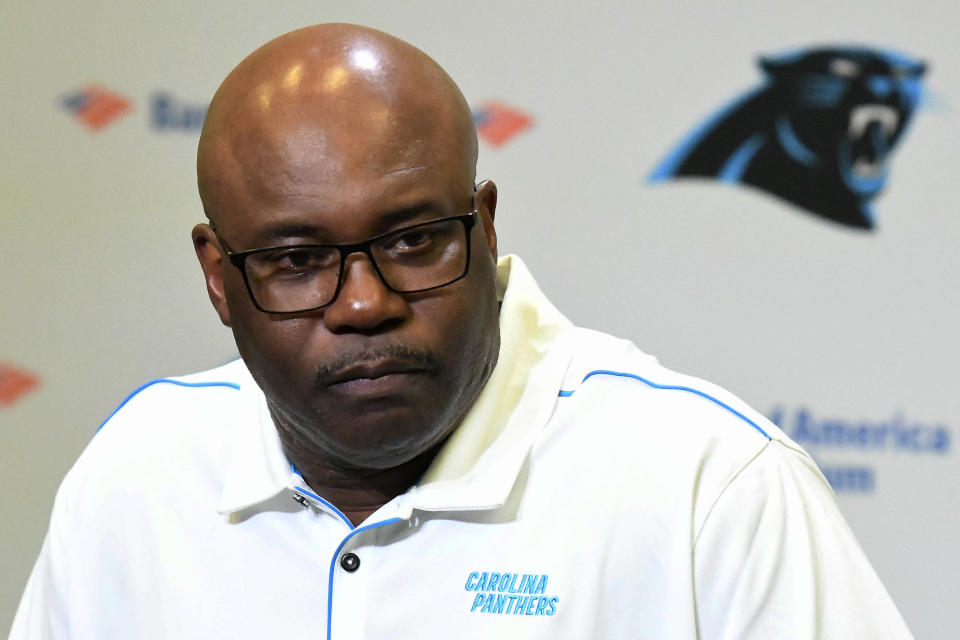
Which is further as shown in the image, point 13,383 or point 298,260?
point 13,383

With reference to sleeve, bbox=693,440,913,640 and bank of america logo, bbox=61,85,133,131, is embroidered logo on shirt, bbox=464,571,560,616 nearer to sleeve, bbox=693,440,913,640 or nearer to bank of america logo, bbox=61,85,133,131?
sleeve, bbox=693,440,913,640

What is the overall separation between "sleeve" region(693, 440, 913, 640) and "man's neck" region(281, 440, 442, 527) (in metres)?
0.24

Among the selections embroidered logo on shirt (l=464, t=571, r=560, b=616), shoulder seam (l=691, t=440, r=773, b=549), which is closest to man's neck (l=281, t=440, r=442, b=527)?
embroidered logo on shirt (l=464, t=571, r=560, b=616)

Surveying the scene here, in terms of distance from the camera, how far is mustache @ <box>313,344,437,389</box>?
82 centimetres

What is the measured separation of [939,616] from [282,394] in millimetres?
1188

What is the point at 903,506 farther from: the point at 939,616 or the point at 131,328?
the point at 131,328

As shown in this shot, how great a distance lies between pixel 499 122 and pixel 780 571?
1.01m

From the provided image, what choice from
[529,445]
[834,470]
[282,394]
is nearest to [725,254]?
[834,470]

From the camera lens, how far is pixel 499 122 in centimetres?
170

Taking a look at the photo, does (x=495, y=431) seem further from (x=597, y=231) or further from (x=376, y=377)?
(x=597, y=231)

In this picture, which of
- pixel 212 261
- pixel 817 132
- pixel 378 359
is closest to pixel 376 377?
pixel 378 359

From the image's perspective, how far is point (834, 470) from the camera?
5.50 ft

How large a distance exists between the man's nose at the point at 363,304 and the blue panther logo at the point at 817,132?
936 mm

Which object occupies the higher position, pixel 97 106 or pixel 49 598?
pixel 97 106
